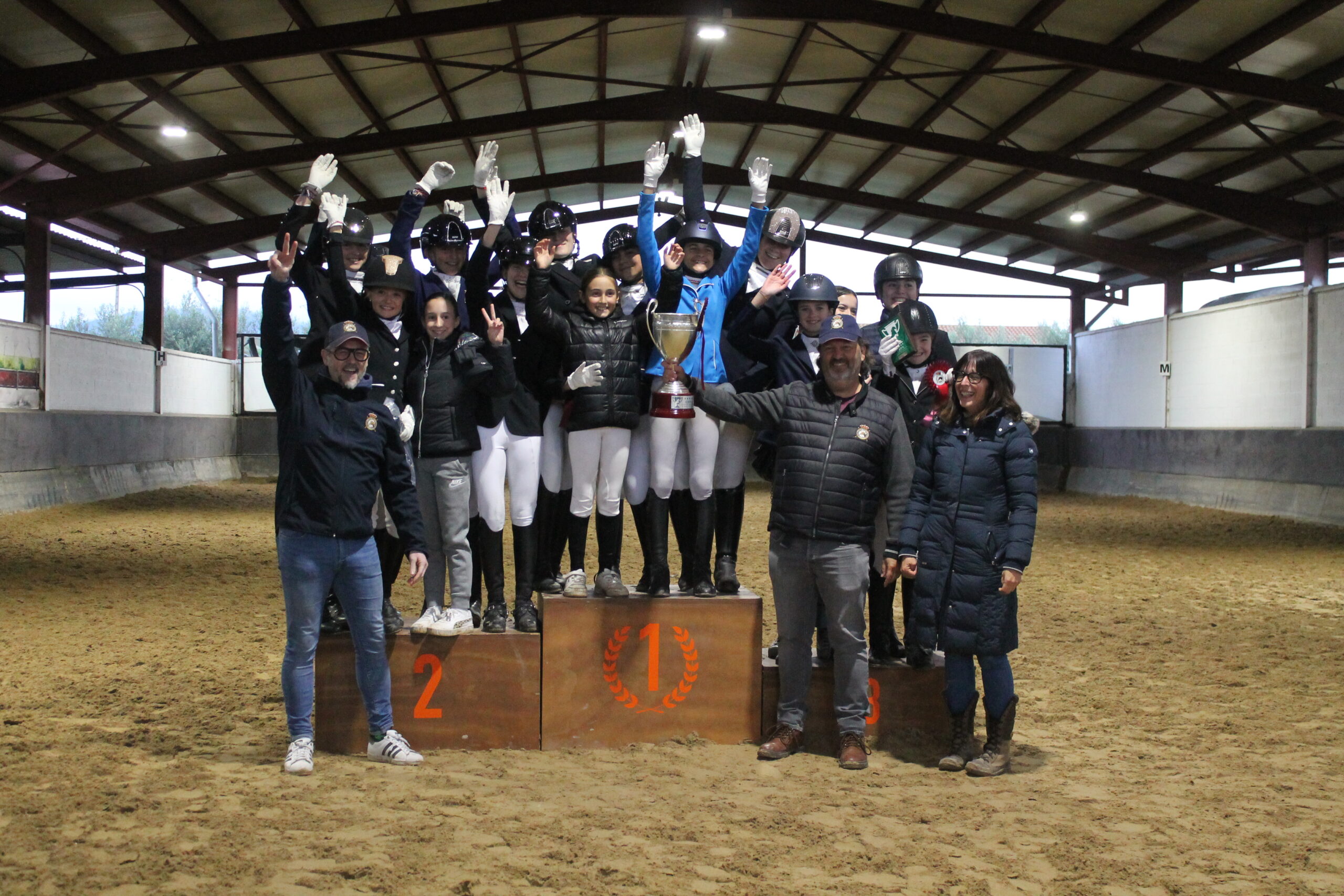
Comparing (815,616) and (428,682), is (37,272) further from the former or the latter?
(815,616)

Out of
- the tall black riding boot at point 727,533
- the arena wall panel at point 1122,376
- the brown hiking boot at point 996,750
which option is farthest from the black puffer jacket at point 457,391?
the arena wall panel at point 1122,376

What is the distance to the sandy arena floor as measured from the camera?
10.4 ft

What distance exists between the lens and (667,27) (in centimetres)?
1403

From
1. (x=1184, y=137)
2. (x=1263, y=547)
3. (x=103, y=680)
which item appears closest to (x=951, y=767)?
(x=103, y=680)

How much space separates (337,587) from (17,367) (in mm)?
12004

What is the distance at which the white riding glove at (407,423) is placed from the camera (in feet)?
14.1

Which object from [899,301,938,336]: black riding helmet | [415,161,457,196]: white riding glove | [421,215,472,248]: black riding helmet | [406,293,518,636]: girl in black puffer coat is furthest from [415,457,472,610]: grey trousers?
[899,301,938,336]: black riding helmet

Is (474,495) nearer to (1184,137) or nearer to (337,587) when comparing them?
(337,587)

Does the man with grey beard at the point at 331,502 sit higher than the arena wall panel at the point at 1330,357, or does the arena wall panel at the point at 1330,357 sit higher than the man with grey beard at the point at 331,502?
the arena wall panel at the point at 1330,357

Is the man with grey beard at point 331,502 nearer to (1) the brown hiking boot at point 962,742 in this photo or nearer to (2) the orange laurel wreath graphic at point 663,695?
(2) the orange laurel wreath graphic at point 663,695

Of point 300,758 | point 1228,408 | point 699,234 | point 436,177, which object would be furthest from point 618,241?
point 1228,408

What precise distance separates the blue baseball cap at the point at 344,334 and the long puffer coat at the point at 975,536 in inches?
88.1

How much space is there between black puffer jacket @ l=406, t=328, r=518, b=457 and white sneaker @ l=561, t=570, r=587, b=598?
26.7 inches

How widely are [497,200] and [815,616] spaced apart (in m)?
2.23
